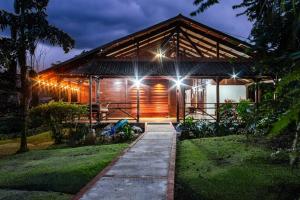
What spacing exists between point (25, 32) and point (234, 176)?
10222mm

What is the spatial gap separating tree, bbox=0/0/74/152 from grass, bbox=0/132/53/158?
4.70ft

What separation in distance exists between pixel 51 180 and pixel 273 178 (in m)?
4.80

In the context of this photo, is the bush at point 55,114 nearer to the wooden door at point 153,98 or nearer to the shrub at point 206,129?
the shrub at point 206,129

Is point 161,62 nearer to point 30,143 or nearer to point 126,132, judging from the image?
point 126,132

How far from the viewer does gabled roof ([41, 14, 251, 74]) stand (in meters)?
18.4

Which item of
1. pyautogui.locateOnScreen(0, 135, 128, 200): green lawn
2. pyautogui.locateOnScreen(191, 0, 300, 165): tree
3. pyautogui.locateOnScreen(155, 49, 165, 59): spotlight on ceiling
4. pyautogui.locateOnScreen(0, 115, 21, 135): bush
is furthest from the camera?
Answer: pyautogui.locateOnScreen(0, 115, 21, 135): bush

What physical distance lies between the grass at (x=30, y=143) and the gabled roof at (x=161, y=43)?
3.69 metres

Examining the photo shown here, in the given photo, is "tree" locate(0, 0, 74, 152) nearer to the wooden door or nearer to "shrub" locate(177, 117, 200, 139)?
"shrub" locate(177, 117, 200, 139)

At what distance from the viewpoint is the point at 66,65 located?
60.2ft

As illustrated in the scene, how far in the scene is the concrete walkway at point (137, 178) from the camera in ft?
18.3

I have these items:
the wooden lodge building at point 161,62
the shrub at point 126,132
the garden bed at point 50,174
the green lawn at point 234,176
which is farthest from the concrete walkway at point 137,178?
the wooden lodge building at point 161,62

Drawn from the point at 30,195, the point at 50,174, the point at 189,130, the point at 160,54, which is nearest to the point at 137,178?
the point at 30,195

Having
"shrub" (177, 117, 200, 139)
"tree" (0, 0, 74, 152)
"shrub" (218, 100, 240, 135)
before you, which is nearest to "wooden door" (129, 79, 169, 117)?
"shrub" (218, 100, 240, 135)

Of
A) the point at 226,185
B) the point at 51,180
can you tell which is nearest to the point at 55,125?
the point at 51,180
